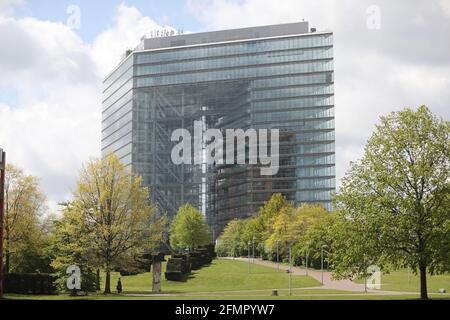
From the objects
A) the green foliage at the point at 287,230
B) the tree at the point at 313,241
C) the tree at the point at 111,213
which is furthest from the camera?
the green foliage at the point at 287,230

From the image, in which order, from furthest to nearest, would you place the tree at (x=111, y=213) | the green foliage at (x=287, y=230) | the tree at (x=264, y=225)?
the tree at (x=264, y=225)
the green foliage at (x=287, y=230)
the tree at (x=111, y=213)

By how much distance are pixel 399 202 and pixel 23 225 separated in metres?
Answer: 34.5

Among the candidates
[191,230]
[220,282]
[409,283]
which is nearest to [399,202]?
[409,283]

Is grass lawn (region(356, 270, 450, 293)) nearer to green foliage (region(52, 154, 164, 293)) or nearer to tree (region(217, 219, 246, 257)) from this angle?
green foliage (region(52, 154, 164, 293))

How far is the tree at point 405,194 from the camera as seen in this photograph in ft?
145

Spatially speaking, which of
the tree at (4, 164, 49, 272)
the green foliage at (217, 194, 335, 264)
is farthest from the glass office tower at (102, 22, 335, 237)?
the tree at (4, 164, 49, 272)

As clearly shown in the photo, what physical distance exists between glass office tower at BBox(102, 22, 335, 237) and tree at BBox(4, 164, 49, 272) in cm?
11922

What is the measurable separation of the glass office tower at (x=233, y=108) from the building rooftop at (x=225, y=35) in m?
0.28

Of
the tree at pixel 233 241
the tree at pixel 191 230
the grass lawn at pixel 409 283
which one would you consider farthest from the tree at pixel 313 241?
the tree at pixel 233 241

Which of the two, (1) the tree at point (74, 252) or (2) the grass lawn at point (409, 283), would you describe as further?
(2) the grass lawn at point (409, 283)

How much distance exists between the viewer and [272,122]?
599 ft

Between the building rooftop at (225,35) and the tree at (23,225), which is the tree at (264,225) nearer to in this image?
the tree at (23,225)

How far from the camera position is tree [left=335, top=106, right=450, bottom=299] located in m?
44.1

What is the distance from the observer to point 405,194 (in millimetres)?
45844
